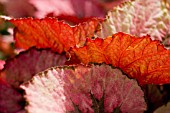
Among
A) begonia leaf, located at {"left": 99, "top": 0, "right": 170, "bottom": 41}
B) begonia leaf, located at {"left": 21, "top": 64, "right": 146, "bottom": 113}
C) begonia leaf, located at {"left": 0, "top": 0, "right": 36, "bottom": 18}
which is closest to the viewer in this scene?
begonia leaf, located at {"left": 21, "top": 64, "right": 146, "bottom": 113}

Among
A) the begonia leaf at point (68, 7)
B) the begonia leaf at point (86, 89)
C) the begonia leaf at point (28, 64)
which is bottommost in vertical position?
the begonia leaf at point (86, 89)

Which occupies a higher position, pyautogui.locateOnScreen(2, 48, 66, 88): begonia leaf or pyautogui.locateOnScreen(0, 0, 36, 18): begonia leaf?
pyautogui.locateOnScreen(0, 0, 36, 18): begonia leaf

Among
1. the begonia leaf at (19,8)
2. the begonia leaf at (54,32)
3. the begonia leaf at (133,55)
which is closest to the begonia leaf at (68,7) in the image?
the begonia leaf at (19,8)

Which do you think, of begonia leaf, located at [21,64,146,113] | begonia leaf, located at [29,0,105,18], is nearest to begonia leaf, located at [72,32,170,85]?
begonia leaf, located at [21,64,146,113]

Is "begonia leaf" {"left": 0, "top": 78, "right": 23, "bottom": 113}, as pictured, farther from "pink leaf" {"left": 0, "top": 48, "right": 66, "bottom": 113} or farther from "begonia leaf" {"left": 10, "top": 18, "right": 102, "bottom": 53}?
"begonia leaf" {"left": 10, "top": 18, "right": 102, "bottom": 53}

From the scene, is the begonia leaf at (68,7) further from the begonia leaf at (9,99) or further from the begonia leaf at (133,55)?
the begonia leaf at (133,55)

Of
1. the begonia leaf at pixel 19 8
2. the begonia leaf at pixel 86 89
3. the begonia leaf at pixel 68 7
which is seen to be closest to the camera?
the begonia leaf at pixel 86 89

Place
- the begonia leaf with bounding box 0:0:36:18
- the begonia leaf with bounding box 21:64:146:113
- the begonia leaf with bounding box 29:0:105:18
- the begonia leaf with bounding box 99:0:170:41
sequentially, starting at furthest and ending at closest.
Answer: the begonia leaf with bounding box 0:0:36:18, the begonia leaf with bounding box 29:0:105:18, the begonia leaf with bounding box 99:0:170:41, the begonia leaf with bounding box 21:64:146:113

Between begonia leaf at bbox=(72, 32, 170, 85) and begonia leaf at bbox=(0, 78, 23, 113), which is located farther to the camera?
begonia leaf at bbox=(0, 78, 23, 113)
